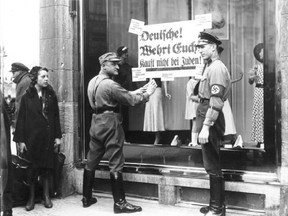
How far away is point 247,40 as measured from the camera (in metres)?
7.65

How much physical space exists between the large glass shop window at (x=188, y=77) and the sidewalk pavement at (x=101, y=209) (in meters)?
0.65

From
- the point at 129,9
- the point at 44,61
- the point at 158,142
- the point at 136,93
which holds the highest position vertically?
the point at 129,9

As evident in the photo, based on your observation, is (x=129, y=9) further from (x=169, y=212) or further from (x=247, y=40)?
(x=169, y=212)

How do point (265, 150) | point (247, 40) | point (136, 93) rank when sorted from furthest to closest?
point (247, 40) < point (136, 93) < point (265, 150)

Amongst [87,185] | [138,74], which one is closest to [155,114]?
[138,74]

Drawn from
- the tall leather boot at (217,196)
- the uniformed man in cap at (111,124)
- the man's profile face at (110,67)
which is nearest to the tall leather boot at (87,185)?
the uniformed man in cap at (111,124)

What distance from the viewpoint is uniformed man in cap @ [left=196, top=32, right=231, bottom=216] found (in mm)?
5574

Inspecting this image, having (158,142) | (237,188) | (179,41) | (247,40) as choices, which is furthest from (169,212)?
(247,40)

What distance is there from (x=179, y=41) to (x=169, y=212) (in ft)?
8.47

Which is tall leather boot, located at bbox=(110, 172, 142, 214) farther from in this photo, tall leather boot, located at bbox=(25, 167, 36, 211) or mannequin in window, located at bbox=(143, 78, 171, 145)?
mannequin in window, located at bbox=(143, 78, 171, 145)

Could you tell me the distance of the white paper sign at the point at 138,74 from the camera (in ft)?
24.9

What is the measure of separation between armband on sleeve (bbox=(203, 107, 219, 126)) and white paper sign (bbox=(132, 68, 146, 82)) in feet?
7.20

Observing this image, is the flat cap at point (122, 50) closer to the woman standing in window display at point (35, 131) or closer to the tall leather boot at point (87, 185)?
the woman standing in window display at point (35, 131)

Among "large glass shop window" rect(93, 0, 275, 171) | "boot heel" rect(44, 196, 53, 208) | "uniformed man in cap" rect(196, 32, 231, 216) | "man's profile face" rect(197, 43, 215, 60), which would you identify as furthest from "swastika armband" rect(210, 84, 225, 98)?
"boot heel" rect(44, 196, 53, 208)
